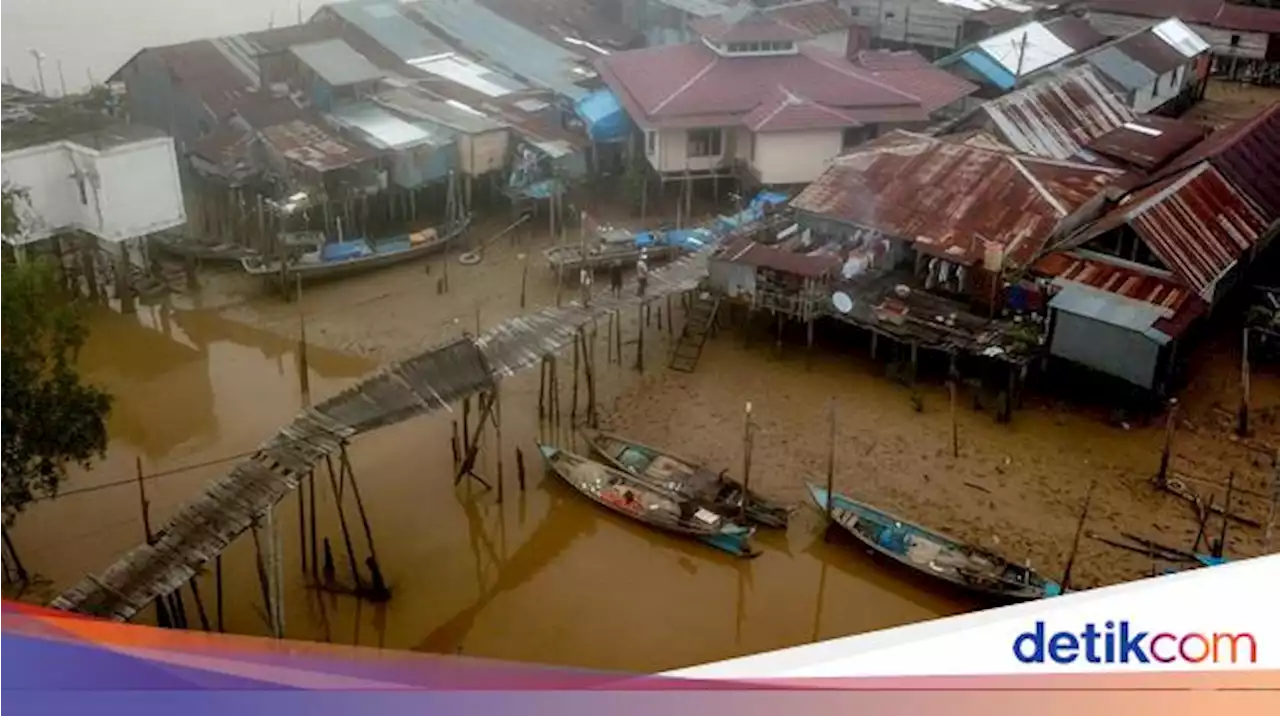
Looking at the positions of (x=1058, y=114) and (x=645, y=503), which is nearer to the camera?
(x=645, y=503)

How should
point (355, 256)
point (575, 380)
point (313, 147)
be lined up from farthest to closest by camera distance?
point (313, 147)
point (355, 256)
point (575, 380)

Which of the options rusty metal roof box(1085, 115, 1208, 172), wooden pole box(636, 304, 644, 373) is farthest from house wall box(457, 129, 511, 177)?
rusty metal roof box(1085, 115, 1208, 172)

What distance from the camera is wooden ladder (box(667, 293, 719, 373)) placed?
18.9 m

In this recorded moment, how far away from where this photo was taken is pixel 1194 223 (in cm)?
1859

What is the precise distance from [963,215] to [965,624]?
16.2m

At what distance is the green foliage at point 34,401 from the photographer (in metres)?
12.1

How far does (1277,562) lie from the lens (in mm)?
3832

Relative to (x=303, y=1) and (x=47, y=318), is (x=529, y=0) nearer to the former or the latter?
(x=303, y=1)

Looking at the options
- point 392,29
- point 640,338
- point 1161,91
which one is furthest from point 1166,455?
point 392,29

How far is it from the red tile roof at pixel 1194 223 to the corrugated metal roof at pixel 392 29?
16.6 m

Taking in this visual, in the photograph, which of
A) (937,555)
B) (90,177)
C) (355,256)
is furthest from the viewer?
(355,256)

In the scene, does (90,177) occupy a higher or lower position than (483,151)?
higher

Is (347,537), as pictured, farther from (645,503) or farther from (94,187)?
(94,187)

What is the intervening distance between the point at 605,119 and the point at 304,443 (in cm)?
1337
